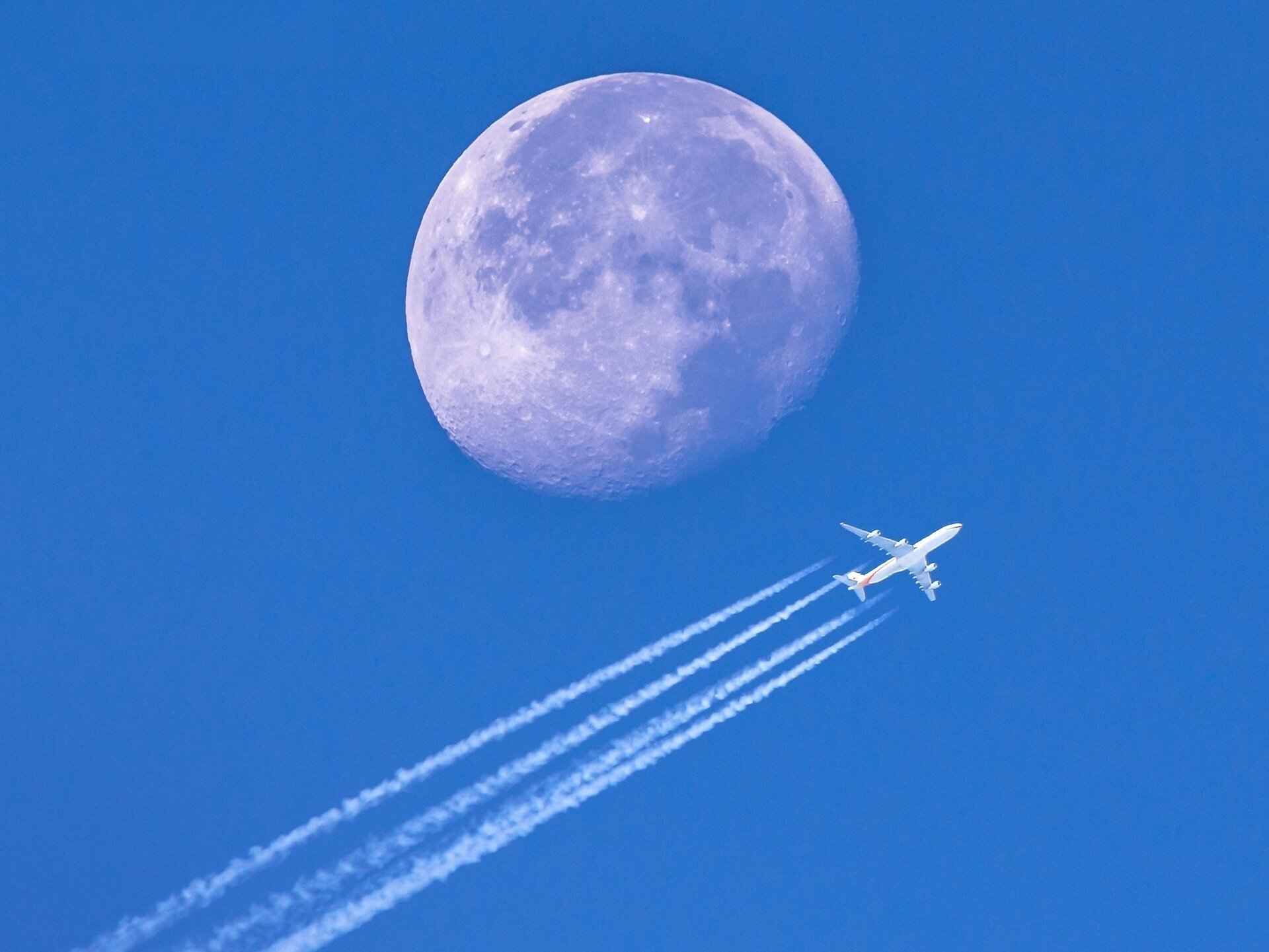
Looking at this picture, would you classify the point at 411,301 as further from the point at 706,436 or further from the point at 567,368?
the point at 706,436

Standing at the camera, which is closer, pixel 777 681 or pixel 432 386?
pixel 432 386

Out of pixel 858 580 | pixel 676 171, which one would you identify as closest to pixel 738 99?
pixel 676 171
